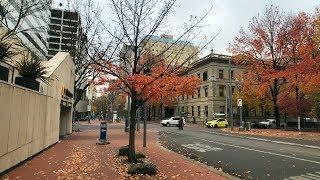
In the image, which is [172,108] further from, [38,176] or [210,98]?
[38,176]

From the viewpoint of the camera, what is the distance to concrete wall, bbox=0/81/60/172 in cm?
962

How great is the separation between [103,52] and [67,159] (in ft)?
15.7

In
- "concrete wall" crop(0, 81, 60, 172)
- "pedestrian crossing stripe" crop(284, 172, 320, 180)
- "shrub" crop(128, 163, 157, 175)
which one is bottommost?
"pedestrian crossing stripe" crop(284, 172, 320, 180)

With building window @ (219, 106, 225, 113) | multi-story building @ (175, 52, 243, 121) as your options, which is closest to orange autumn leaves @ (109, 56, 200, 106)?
multi-story building @ (175, 52, 243, 121)

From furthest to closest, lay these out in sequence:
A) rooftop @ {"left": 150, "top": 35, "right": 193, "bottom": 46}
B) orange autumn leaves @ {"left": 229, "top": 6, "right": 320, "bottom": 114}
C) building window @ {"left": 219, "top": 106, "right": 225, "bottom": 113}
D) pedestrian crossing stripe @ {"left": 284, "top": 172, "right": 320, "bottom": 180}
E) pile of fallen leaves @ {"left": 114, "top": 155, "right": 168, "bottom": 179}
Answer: building window @ {"left": 219, "top": 106, "right": 225, "bottom": 113} → orange autumn leaves @ {"left": 229, "top": 6, "right": 320, "bottom": 114} → rooftop @ {"left": 150, "top": 35, "right": 193, "bottom": 46} → pedestrian crossing stripe @ {"left": 284, "top": 172, "right": 320, "bottom": 180} → pile of fallen leaves @ {"left": 114, "top": 155, "right": 168, "bottom": 179}

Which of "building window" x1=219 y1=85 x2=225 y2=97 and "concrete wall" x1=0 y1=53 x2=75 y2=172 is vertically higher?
"building window" x1=219 y1=85 x2=225 y2=97

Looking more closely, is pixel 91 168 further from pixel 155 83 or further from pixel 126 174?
pixel 155 83

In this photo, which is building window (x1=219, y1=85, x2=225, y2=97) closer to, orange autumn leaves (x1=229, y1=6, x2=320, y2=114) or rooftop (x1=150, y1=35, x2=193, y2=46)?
orange autumn leaves (x1=229, y1=6, x2=320, y2=114)

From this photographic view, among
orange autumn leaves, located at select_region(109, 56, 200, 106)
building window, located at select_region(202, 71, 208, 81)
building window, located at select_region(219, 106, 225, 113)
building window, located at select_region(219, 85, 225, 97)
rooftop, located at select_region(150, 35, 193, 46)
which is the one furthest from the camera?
building window, located at select_region(202, 71, 208, 81)

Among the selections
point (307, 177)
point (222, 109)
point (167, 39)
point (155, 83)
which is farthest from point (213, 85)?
point (307, 177)

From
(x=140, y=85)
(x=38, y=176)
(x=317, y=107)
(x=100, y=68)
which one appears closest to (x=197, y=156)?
(x=140, y=85)

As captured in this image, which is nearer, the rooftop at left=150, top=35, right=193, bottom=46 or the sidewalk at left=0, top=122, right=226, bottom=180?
the sidewalk at left=0, top=122, right=226, bottom=180

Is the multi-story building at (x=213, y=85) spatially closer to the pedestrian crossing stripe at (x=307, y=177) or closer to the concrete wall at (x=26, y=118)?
the concrete wall at (x=26, y=118)

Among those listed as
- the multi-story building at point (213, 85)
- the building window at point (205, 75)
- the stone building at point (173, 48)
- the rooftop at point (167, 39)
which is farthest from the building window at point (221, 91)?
the rooftop at point (167, 39)
